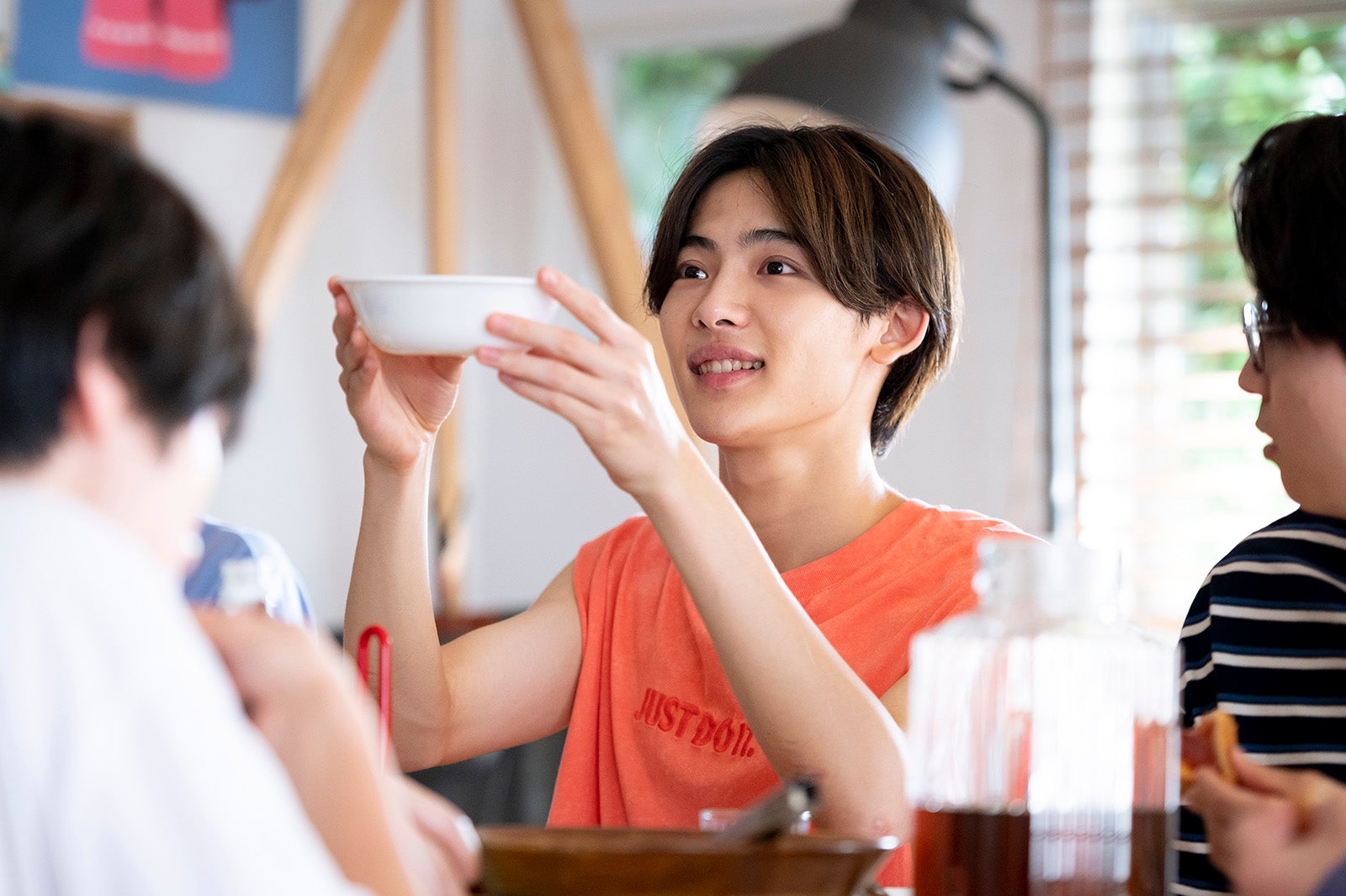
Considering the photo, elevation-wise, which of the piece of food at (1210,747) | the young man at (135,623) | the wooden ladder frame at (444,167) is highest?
the wooden ladder frame at (444,167)

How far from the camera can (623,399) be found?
2.83 feet

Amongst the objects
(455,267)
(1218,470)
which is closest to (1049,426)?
(1218,470)

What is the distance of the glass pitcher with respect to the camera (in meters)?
0.68

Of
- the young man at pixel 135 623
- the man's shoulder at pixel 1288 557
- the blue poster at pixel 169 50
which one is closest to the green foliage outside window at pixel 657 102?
the blue poster at pixel 169 50

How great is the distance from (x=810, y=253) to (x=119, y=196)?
0.80 metres

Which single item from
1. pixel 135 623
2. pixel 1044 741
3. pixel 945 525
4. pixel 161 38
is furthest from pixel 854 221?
pixel 161 38

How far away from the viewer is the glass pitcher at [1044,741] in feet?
2.23

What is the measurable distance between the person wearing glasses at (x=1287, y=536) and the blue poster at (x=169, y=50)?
2830mm

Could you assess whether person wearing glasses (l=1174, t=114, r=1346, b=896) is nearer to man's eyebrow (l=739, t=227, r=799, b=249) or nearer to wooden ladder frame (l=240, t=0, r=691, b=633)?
man's eyebrow (l=739, t=227, r=799, b=249)

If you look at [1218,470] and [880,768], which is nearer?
[880,768]

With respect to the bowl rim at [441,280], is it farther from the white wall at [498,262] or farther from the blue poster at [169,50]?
the blue poster at [169,50]

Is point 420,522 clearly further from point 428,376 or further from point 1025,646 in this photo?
point 1025,646

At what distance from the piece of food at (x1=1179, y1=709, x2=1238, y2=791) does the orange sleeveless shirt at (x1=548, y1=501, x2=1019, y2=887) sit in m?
0.37

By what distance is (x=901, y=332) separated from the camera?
52.7 inches
